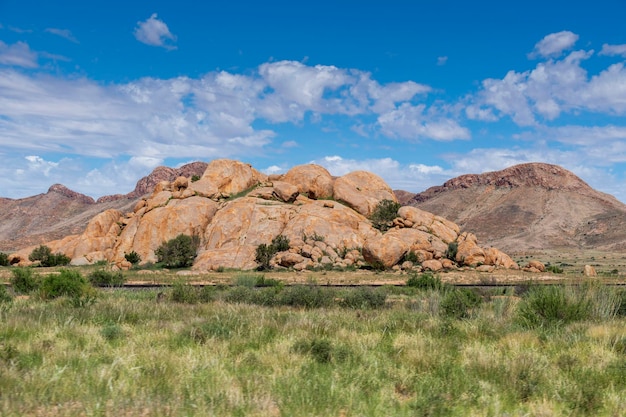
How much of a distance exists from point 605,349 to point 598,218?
143887mm

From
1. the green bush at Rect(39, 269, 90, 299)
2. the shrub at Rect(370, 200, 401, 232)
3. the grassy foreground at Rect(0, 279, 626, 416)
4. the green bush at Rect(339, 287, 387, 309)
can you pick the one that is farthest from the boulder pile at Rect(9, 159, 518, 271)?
the grassy foreground at Rect(0, 279, 626, 416)

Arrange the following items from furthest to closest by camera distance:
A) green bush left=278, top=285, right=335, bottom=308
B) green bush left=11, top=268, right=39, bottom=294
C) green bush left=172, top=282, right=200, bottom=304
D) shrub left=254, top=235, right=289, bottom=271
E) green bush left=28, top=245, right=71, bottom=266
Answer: green bush left=28, top=245, right=71, bottom=266 → shrub left=254, top=235, right=289, bottom=271 → green bush left=11, top=268, right=39, bottom=294 → green bush left=278, top=285, right=335, bottom=308 → green bush left=172, top=282, right=200, bottom=304

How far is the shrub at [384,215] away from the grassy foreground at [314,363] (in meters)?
43.1

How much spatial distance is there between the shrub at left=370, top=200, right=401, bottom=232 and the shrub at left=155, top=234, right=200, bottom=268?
21.7 meters

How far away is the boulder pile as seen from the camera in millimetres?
49000

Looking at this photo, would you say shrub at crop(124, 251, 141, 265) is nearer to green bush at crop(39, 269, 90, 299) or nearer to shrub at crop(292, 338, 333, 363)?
green bush at crop(39, 269, 90, 299)

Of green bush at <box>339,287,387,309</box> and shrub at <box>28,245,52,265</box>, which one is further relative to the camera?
shrub at <box>28,245,52,265</box>

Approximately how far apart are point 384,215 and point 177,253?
2448cm

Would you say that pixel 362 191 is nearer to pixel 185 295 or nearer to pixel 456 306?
pixel 185 295

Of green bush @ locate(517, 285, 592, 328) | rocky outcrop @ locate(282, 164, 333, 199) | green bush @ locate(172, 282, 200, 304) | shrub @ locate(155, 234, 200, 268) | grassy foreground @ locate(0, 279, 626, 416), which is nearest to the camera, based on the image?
grassy foreground @ locate(0, 279, 626, 416)

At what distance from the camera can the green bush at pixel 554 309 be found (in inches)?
524

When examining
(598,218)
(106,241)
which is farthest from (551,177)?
(106,241)

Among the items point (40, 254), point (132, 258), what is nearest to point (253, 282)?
point (132, 258)

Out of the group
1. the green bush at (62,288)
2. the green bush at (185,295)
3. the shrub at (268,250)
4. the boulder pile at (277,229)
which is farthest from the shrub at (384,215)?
the green bush at (62,288)
